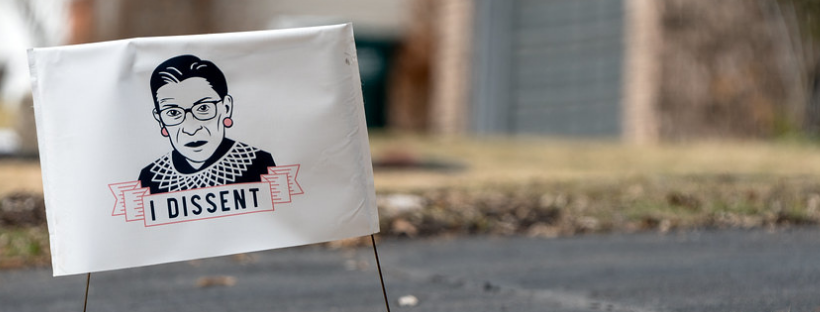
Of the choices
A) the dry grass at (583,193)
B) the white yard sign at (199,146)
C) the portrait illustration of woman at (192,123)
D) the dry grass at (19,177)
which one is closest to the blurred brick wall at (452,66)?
the dry grass at (583,193)

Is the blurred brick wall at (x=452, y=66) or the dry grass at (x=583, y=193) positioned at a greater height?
the blurred brick wall at (x=452, y=66)

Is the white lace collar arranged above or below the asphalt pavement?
above

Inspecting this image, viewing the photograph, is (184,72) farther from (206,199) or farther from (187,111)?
(206,199)

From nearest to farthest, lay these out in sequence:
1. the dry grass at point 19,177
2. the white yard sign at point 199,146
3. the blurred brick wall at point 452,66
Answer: the white yard sign at point 199,146 < the dry grass at point 19,177 < the blurred brick wall at point 452,66

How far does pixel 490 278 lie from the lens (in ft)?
20.8

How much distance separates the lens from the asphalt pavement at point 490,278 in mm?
5375

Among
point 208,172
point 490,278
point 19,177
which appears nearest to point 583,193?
point 490,278

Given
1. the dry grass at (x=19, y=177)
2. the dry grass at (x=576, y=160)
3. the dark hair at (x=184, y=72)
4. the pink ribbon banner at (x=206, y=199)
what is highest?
the dark hair at (x=184, y=72)

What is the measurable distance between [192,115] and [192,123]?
0.03 metres

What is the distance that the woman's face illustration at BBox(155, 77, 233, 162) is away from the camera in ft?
13.1

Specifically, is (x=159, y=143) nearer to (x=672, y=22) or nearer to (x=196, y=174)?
(x=196, y=174)

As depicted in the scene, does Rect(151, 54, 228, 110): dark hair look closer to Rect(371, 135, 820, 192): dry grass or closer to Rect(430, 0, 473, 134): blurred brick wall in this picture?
Rect(371, 135, 820, 192): dry grass

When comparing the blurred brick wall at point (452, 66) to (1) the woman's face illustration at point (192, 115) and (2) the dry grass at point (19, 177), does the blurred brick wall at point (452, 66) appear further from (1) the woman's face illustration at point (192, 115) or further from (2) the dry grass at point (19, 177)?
(1) the woman's face illustration at point (192, 115)

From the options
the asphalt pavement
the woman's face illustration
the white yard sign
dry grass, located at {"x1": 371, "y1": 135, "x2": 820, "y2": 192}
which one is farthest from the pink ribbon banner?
dry grass, located at {"x1": 371, "y1": 135, "x2": 820, "y2": 192}
